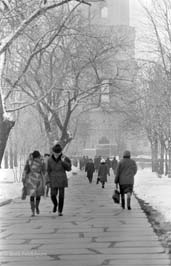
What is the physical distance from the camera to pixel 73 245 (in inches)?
352

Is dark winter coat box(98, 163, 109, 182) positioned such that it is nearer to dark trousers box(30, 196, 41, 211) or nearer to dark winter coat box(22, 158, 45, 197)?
dark trousers box(30, 196, 41, 211)

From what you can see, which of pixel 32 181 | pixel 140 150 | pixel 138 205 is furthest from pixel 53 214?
pixel 140 150

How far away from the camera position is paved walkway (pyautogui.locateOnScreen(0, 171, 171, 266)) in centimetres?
768

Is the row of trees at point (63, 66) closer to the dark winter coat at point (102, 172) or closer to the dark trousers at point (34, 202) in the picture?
the dark winter coat at point (102, 172)

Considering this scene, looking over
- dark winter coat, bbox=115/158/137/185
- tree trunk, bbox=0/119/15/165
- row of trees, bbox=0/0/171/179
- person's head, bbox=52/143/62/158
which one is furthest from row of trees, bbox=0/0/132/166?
person's head, bbox=52/143/62/158

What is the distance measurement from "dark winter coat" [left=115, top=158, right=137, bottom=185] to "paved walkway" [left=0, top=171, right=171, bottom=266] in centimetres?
78

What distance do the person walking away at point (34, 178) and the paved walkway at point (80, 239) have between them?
0.53m

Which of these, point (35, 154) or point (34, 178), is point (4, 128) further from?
point (34, 178)

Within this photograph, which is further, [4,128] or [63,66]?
[63,66]

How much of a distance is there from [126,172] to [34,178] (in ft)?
8.56

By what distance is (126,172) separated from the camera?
49.1 feet

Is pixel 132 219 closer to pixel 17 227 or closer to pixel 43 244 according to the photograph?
pixel 17 227

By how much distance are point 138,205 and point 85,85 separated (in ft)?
70.7

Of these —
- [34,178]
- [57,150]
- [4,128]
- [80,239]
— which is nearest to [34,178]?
[34,178]
